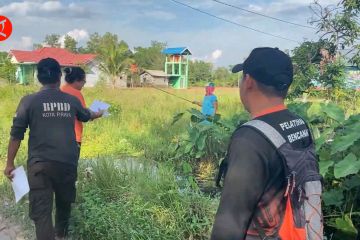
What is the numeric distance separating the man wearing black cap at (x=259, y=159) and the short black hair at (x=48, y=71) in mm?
2481

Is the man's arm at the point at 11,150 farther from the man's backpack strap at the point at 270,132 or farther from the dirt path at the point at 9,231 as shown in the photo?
the man's backpack strap at the point at 270,132

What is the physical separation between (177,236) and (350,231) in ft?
4.98

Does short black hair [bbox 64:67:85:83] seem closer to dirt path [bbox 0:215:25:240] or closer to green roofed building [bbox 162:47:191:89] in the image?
dirt path [bbox 0:215:25:240]

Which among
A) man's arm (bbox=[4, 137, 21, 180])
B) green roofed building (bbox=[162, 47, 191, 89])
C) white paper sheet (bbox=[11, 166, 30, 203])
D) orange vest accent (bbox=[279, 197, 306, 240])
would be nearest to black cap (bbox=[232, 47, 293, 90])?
orange vest accent (bbox=[279, 197, 306, 240])

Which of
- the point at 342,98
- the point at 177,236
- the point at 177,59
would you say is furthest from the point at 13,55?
the point at 177,236

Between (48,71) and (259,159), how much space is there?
2.76m

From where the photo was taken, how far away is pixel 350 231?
3.72 m

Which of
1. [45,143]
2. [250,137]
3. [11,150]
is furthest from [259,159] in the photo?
[11,150]

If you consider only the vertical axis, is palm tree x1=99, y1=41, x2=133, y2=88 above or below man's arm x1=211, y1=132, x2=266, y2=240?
above

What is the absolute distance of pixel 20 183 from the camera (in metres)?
3.79

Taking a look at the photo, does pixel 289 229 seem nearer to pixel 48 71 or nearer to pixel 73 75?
pixel 48 71

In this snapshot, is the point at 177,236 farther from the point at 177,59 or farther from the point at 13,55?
the point at 13,55

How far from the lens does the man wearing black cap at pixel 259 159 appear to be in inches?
65.6

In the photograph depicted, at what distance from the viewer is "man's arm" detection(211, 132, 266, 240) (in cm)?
166
